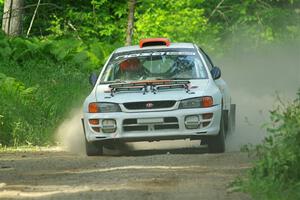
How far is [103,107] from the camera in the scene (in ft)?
48.1

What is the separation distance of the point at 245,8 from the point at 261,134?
58.8 ft

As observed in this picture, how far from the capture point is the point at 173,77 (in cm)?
1537

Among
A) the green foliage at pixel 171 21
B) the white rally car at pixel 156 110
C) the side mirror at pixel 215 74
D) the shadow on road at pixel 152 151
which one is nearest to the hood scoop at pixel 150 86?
the white rally car at pixel 156 110

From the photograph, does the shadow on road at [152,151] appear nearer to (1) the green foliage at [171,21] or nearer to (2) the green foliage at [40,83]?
(2) the green foliage at [40,83]

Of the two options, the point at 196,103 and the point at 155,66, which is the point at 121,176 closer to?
the point at 196,103

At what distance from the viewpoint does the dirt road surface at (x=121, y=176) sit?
989 cm

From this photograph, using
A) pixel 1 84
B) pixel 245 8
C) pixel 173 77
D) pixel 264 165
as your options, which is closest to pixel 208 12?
pixel 245 8

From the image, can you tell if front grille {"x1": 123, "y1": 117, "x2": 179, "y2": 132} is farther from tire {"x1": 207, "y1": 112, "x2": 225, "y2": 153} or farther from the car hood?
tire {"x1": 207, "y1": 112, "x2": 225, "y2": 153}

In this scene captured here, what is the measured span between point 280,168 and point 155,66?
19.6 ft

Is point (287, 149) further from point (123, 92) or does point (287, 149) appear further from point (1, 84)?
point (1, 84)

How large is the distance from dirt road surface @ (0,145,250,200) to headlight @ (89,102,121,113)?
2.13 feet

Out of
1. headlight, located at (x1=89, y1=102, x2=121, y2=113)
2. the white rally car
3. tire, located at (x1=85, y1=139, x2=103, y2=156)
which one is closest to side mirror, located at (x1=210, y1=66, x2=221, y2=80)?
the white rally car

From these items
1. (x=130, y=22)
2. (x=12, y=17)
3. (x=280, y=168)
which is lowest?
(x=280, y=168)

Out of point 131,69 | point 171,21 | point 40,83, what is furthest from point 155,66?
point 171,21
